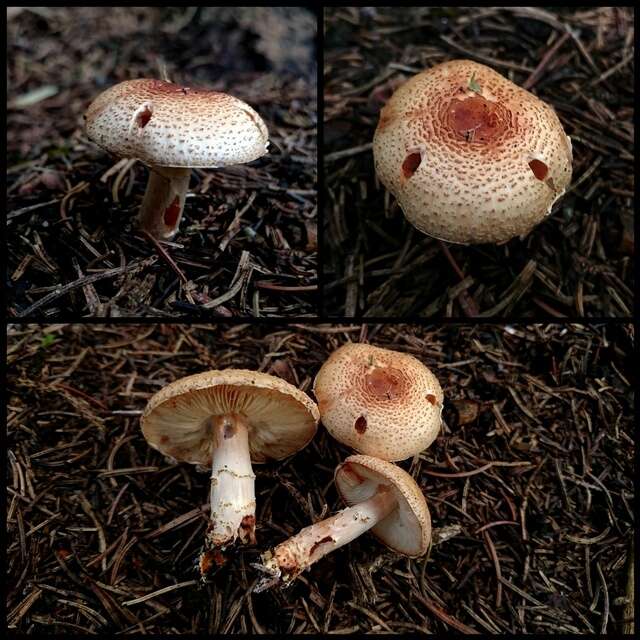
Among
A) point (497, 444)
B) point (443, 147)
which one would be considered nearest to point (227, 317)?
point (443, 147)

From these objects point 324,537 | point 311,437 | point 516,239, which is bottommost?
point 324,537

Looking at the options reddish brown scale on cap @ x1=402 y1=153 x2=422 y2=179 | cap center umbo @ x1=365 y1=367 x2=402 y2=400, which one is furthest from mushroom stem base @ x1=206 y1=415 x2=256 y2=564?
reddish brown scale on cap @ x1=402 y1=153 x2=422 y2=179

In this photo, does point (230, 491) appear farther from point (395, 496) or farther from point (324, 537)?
point (395, 496)

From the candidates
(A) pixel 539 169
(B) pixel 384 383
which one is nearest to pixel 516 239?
(A) pixel 539 169

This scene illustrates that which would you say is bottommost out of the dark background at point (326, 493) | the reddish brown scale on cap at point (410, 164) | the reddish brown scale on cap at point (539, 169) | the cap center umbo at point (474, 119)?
the dark background at point (326, 493)

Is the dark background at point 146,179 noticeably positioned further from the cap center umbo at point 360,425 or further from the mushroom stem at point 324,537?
the mushroom stem at point 324,537

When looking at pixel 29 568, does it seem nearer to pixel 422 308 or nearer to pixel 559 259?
pixel 422 308

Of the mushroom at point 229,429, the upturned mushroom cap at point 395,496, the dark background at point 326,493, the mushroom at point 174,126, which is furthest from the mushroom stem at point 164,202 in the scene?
the upturned mushroom cap at point 395,496
